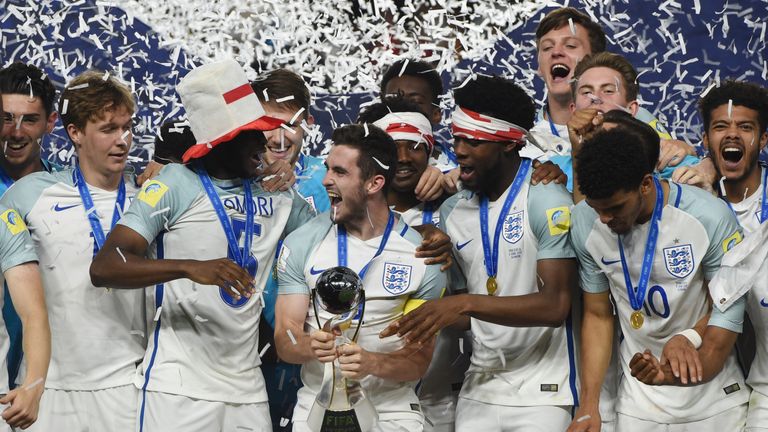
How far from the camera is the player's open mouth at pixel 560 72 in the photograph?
20.8 ft

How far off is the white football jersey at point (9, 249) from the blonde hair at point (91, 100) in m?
0.61

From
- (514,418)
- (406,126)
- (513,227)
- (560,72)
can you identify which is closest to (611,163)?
(513,227)

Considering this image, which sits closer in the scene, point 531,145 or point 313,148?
point 531,145

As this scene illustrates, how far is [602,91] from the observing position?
18.8 feet

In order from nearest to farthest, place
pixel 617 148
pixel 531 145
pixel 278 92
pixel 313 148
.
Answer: pixel 617 148 < pixel 531 145 < pixel 278 92 < pixel 313 148

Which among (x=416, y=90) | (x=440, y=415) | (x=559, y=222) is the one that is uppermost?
(x=559, y=222)

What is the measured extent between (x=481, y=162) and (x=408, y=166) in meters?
0.51

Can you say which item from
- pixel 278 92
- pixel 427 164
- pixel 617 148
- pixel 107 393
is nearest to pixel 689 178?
pixel 617 148

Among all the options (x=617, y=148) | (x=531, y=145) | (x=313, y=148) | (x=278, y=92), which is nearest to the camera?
(x=617, y=148)

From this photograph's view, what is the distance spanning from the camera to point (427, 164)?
19.6ft

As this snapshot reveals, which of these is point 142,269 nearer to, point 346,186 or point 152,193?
point 152,193

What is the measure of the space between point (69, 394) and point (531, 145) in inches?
97.6

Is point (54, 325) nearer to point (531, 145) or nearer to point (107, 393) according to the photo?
point (107, 393)

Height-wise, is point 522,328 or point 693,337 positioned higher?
point 693,337
